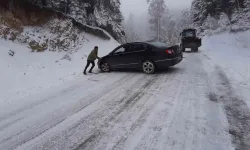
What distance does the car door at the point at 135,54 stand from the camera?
439 inches

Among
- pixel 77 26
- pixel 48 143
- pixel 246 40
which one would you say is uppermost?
pixel 77 26

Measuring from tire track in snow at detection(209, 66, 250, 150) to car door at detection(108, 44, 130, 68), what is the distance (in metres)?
4.90

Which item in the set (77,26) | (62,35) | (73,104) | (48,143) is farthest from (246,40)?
(48,143)

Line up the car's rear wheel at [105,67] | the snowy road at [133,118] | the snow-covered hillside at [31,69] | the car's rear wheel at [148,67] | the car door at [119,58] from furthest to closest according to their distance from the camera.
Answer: the car's rear wheel at [105,67] < the car door at [119,58] < the car's rear wheel at [148,67] < the snow-covered hillside at [31,69] < the snowy road at [133,118]

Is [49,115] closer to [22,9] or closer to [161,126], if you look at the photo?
[161,126]

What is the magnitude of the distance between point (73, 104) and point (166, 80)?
13.0 feet

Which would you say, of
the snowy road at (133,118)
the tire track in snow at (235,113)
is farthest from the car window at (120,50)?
the tire track in snow at (235,113)

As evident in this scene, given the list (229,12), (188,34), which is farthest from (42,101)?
(229,12)

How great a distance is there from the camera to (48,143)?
15.5 ft

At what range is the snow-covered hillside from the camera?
9367mm

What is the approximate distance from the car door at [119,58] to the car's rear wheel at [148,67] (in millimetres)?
1037

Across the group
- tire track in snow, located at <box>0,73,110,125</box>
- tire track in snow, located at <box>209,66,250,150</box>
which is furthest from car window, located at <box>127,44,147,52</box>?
tire track in snow, located at <box>209,66,250,150</box>

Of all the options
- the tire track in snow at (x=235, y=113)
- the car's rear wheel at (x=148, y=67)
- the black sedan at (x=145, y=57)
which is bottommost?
the tire track in snow at (x=235, y=113)

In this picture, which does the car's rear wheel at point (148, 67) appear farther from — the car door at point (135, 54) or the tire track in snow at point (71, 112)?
the tire track in snow at point (71, 112)
